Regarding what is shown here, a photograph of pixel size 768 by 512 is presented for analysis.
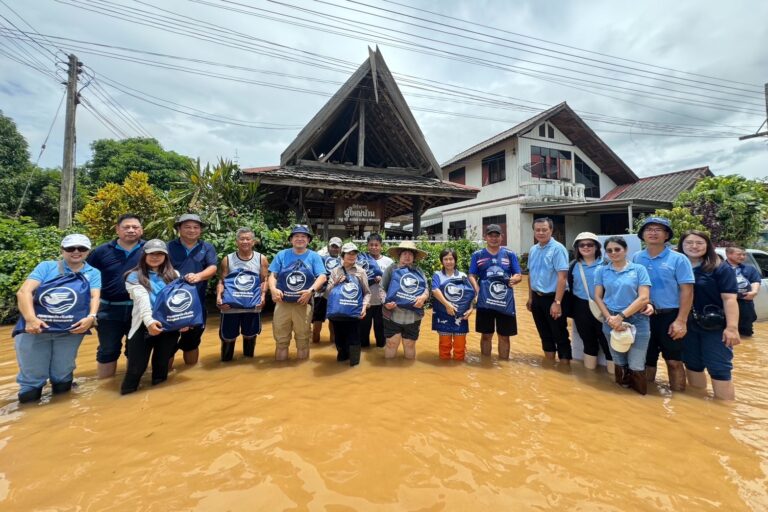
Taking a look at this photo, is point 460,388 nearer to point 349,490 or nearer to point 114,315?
point 349,490

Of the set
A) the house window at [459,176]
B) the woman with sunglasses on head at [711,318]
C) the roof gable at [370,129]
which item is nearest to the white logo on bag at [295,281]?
the woman with sunglasses on head at [711,318]

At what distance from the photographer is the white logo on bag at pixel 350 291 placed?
152 inches

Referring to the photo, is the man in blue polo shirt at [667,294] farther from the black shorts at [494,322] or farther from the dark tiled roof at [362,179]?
the dark tiled roof at [362,179]

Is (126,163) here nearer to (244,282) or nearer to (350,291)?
A: (244,282)

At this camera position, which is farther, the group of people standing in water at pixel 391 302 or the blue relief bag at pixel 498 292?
the blue relief bag at pixel 498 292

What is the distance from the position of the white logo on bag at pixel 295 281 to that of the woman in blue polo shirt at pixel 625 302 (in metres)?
3.24

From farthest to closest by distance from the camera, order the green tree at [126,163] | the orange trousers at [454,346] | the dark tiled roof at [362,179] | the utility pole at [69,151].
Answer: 1. the green tree at [126,163]
2. the utility pole at [69,151]
3. the dark tiled roof at [362,179]
4. the orange trousers at [454,346]

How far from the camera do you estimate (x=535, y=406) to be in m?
3.16

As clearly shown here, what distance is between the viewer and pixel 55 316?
2.94 metres

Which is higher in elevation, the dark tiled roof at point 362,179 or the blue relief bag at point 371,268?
the dark tiled roof at point 362,179

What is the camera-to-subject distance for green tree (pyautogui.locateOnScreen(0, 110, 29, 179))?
64.6 feet

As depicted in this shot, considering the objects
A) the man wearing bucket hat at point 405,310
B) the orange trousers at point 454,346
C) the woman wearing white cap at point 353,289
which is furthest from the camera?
the orange trousers at point 454,346

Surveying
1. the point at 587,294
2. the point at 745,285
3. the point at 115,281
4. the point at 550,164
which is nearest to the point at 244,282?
the point at 115,281

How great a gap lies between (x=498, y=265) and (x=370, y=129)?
8.05 metres
